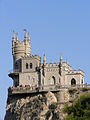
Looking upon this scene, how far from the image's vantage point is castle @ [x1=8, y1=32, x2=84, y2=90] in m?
174

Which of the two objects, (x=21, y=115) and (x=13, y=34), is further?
(x=13, y=34)

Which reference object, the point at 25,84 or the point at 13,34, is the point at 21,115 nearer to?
the point at 25,84

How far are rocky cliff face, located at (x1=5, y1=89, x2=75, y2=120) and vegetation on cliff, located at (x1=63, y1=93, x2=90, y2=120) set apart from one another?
3.96 metres

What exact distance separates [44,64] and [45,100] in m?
8.83

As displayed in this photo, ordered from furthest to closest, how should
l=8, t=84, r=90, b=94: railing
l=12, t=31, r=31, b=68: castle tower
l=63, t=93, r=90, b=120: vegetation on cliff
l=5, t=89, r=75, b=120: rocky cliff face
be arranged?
l=12, t=31, r=31, b=68: castle tower → l=8, t=84, r=90, b=94: railing → l=5, t=89, r=75, b=120: rocky cliff face → l=63, t=93, r=90, b=120: vegetation on cliff

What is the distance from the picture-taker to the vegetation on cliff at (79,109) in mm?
157250

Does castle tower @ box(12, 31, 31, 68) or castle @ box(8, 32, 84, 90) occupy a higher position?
castle tower @ box(12, 31, 31, 68)

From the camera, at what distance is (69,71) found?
177 metres

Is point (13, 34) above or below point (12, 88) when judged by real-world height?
above

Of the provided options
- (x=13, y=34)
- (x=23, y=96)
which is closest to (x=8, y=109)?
(x=23, y=96)

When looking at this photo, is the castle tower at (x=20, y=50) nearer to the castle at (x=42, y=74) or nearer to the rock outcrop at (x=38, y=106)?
the castle at (x=42, y=74)

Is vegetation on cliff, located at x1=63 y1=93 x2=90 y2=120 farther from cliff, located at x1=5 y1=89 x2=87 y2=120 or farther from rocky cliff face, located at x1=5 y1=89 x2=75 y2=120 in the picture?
rocky cliff face, located at x1=5 y1=89 x2=75 y2=120

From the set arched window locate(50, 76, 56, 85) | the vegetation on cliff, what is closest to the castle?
arched window locate(50, 76, 56, 85)

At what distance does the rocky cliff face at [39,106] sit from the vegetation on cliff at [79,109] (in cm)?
396
